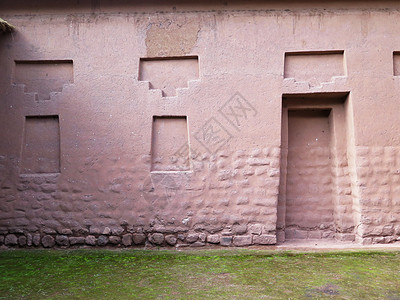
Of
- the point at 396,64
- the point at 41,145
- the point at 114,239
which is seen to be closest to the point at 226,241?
the point at 114,239

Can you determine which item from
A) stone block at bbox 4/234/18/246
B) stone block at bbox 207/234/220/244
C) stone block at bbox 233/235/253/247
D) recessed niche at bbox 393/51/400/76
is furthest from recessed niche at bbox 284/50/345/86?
stone block at bbox 4/234/18/246

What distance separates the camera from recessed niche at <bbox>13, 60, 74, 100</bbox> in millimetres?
5086

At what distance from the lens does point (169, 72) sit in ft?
16.6

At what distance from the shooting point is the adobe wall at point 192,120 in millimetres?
4832

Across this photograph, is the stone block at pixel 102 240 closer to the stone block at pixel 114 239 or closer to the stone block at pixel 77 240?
the stone block at pixel 114 239

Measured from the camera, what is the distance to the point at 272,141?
488 centimetres

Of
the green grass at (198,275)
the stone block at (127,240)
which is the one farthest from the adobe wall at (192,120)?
the green grass at (198,275)

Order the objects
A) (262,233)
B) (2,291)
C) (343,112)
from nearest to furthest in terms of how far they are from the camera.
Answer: (2,291) → (262,233) → (343,112)

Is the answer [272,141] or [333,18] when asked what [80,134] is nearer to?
[272,141]

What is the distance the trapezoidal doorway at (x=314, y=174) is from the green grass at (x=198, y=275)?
76 centimetres

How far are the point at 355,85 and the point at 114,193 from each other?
3.59 metres

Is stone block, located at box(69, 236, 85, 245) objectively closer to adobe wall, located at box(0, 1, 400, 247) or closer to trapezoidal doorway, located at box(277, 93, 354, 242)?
adobe wall, located at box(0, 1, 400, 247)

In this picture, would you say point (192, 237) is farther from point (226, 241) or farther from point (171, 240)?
point (226, 241)

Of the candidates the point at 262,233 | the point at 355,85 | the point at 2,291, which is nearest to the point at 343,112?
the point at 355,85
